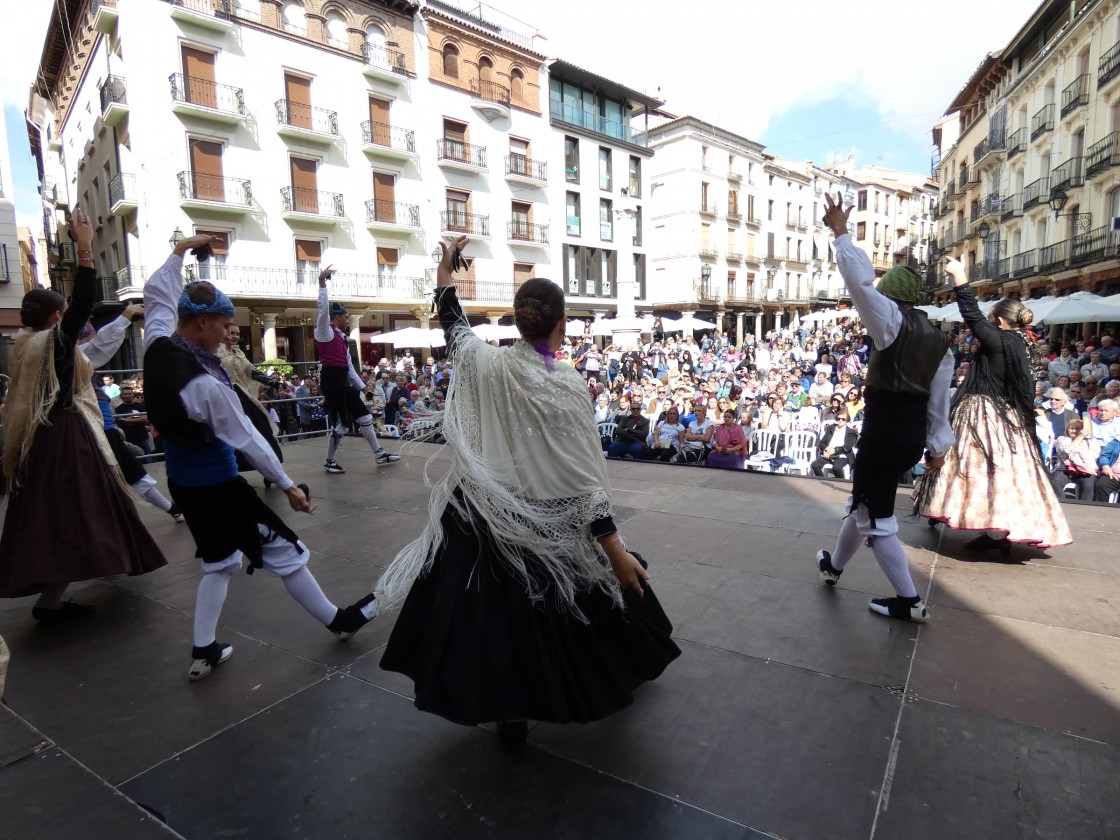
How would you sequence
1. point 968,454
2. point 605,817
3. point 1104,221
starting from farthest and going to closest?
1. point 1104,221
2. point 968,454
3. point 605,817

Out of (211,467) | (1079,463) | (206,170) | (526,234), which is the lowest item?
(1079,463)

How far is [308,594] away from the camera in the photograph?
305 centimetres

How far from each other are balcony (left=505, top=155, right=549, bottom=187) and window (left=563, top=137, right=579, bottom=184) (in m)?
1.65

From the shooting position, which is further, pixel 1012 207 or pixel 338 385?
pixel 1012 207

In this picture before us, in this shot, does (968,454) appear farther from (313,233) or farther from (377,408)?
(313,233)

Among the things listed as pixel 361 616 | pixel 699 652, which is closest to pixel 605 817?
pixel 699 652

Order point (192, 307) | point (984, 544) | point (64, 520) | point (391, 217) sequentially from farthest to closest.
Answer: point (391, 217) < point (984, 544) < point (64, 520) < point (192, 307)

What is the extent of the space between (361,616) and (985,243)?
37.8 meters

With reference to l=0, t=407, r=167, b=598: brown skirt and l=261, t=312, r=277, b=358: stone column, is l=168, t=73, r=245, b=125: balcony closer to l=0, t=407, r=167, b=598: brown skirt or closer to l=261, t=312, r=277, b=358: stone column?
l=261, t=312, r=277, b=358: stone column

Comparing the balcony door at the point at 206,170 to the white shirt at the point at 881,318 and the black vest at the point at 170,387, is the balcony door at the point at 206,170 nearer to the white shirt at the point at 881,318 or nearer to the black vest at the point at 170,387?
the black vest at the point at 170,387

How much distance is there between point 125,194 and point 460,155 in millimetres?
12971

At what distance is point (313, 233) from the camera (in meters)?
24.4

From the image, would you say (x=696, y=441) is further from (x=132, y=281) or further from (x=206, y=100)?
(x=206, y=100)

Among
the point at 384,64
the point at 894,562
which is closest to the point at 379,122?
the point at 384,64
